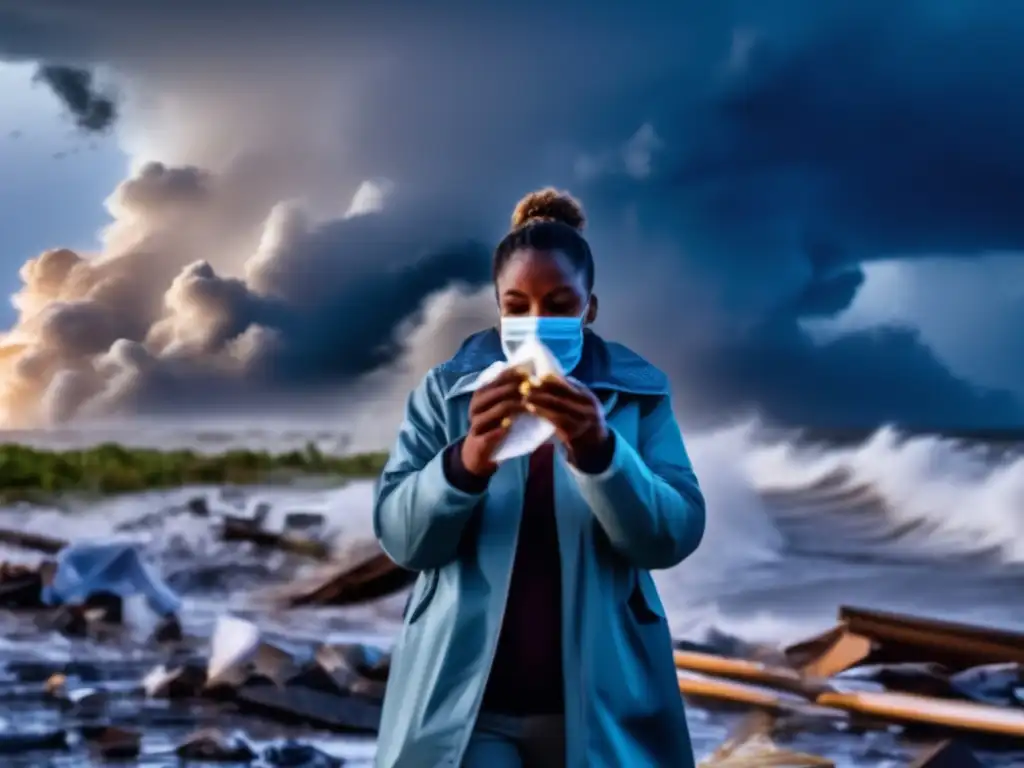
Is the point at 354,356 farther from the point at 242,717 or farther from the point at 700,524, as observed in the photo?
the point at 700,524

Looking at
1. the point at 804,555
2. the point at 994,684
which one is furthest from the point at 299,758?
the point at 994,684

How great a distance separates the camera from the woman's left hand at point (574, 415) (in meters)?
1.13

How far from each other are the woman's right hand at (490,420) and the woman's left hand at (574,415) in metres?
0.02

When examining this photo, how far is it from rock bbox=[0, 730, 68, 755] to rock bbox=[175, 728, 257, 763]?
29 cm

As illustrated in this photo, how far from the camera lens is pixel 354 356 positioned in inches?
113

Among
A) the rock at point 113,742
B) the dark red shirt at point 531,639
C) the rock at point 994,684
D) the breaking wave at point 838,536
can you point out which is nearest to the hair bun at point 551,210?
the dark red shirt at point 531,639

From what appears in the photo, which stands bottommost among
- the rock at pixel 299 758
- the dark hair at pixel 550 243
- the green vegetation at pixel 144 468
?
the rock at pixel 299 758

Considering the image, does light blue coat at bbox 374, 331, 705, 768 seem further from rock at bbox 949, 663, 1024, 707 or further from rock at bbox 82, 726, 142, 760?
rock at bbox 82, 726, 142, 760

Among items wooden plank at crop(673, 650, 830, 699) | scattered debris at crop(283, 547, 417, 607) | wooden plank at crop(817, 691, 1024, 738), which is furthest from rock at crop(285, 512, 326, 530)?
wooden plank at crop(817, 691, 1024, 738)

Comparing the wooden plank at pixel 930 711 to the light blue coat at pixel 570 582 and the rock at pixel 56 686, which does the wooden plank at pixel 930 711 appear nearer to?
the light blue coat at pixel 570 582

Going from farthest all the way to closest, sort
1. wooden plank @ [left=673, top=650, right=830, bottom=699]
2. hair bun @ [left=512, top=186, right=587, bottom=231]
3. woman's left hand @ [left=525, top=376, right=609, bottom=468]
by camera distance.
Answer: wooden plank @ [left=673, top=650, right=830, bottom=699], hair bun @ [left=512, top=186, right=587, bottom=231], woman's left hand @ [left=525, top=376, right=609, bottom=468]

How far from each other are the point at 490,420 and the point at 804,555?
169 centimetres

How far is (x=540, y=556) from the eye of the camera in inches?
48.1

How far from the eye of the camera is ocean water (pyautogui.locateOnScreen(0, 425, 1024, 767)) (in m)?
2.57
